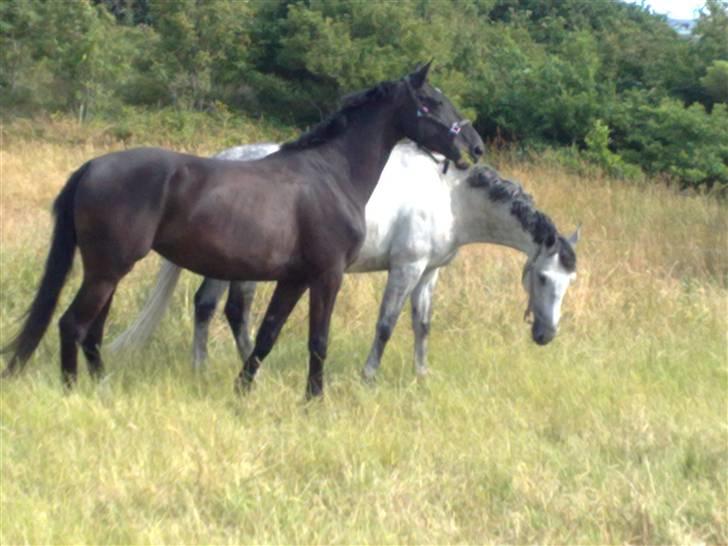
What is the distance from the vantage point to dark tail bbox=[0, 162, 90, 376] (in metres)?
6.50

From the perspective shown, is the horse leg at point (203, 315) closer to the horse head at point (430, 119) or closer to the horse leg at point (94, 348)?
the horse leg at point (94, 348)

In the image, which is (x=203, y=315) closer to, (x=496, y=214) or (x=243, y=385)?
(x=243, y=385)

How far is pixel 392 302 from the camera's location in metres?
7.82

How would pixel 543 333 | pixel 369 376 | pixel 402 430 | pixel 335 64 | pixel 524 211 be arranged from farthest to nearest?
pixel 335 64, pixel 524 211, pixel 543 333, pixel 369 376, pixel 402 430

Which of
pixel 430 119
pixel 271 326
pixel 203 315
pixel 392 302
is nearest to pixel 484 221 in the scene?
pixel 392 302

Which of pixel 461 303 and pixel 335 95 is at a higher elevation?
pixel 461 303

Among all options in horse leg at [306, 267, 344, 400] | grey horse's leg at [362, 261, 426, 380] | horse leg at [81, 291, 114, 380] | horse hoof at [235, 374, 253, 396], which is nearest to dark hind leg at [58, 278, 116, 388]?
horse leg at [81, 291, 114, 380]

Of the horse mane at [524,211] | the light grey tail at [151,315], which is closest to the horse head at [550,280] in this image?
the horse mane at [524,211]

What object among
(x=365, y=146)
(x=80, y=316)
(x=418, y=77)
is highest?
(x=418, y=77)

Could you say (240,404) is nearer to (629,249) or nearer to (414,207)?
(414,207)

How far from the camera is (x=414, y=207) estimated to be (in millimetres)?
7918

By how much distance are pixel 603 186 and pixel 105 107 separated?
1206 centimetres

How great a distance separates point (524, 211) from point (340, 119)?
156cm

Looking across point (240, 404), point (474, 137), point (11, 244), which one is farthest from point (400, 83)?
point (11, 244)
